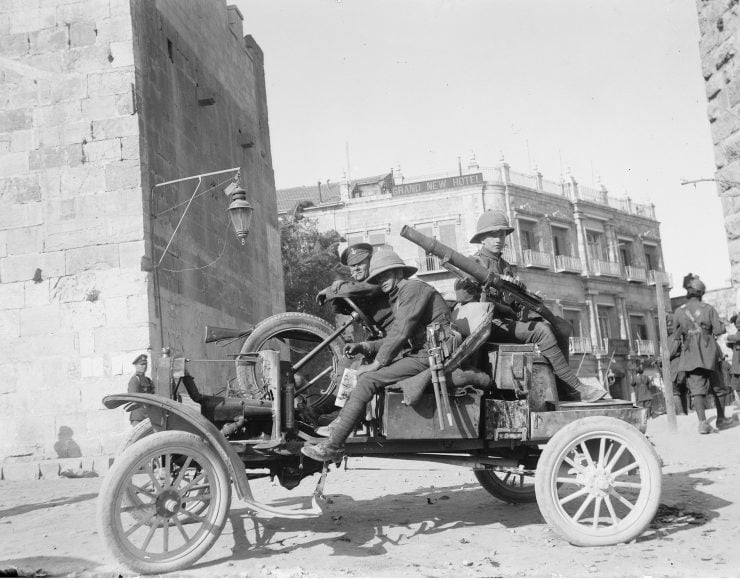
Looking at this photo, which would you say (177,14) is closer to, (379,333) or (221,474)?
(379,333)

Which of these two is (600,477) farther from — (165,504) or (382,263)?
(165,504)

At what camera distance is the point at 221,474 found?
436cm

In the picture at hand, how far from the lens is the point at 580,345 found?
37906 millimetres

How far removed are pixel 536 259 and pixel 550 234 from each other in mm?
1960

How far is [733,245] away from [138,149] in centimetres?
824

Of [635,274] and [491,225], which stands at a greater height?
[635,274]

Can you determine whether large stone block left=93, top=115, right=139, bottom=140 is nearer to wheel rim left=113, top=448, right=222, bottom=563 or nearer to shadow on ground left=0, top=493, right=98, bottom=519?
shadow on ground left=0, top=493, right=98, bottom=519

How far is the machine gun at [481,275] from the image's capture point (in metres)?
4.93

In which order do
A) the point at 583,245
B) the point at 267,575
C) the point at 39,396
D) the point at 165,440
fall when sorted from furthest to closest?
1. the point at 583,245
2. the point at 39,396
3. the point at 165,440
4. the point at 267,575

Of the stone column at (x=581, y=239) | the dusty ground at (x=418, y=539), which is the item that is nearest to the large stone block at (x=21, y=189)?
the dusty ground at (x=418, y=539)

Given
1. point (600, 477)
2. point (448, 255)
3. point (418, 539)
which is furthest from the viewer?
point (448, 255)

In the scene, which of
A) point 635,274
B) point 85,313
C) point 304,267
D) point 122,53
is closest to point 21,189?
point 85,313

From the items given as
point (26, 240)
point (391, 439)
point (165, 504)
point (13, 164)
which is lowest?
point (165, 504)

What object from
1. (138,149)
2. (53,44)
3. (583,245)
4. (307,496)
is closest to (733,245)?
(307,496)
